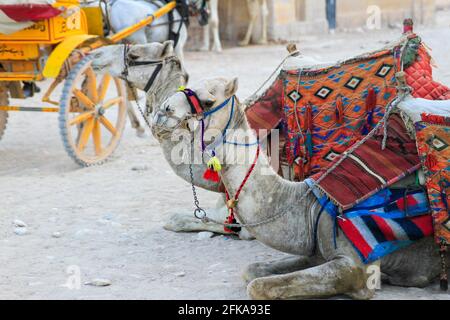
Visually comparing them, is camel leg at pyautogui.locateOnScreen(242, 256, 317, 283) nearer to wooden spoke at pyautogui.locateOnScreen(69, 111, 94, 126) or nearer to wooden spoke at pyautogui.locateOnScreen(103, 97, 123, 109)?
wooden spoke at pyautogui.locateOnScreen(69, 111, 94, 126)

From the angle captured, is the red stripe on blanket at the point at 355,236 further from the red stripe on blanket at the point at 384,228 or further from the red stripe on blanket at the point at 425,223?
the red stripe on blanket at the point at 425,223

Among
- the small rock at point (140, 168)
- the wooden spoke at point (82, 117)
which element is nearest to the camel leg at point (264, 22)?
the wooden spoke at point (82, 117)

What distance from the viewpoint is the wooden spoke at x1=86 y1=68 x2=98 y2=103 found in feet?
27.1

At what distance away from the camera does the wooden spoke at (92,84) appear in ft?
27.1

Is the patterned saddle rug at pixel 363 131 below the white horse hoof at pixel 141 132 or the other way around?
the other way around

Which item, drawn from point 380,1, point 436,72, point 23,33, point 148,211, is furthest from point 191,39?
point 148,211

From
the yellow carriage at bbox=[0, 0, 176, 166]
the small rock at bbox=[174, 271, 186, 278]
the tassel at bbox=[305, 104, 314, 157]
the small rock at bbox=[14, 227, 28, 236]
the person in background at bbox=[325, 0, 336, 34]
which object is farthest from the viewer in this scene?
the person in background at bbox=[325, 0, 336, 34]

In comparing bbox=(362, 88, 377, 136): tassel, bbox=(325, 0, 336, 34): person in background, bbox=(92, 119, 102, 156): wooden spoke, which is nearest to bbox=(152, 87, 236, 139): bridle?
bbox=(362, 88, 377, 136): tassel

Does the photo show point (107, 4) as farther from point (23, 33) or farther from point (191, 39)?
point (191, 39)

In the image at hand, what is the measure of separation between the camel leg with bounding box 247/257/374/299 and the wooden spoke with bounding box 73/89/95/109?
4360mm

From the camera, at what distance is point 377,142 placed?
458cm

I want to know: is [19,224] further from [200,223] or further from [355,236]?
[355,236]

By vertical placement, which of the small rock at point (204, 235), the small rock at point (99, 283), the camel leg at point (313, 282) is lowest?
the small rock at point (204, 235)

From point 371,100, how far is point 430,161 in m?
0.99
